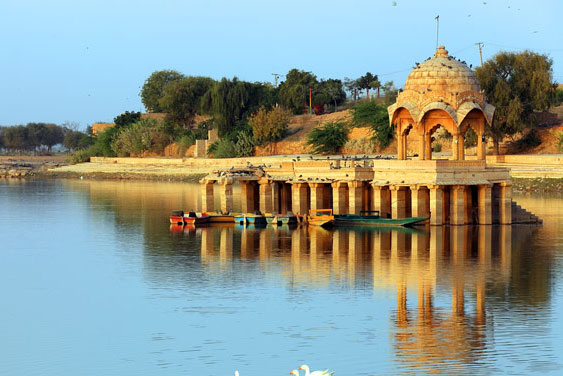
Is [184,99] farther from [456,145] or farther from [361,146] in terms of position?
[456,145]

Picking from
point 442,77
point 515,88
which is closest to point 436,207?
point 442,77

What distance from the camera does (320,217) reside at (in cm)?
6059

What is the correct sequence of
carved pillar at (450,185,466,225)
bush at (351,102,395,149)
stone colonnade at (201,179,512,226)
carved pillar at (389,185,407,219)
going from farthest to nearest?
1. bush at (351,102,395,149)
2. carved pillar at (389,185,407,219)
3. stone colonnade at (201,179,512,226)
4. carved pillar at (450,185,466,225)

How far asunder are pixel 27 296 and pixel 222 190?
22.8m

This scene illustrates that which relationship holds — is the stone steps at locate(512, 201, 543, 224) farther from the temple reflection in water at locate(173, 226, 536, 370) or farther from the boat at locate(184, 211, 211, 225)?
the boat at locate(184, 211, 211, 225)

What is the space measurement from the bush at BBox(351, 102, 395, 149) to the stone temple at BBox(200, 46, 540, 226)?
4142 centimetres

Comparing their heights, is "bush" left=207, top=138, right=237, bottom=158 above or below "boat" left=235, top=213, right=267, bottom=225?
above

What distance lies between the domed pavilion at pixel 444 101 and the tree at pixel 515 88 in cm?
3100

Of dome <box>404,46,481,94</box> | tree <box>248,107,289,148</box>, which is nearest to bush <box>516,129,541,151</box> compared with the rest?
tree <box>248,107,289,148</box>

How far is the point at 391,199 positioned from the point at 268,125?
59.8m

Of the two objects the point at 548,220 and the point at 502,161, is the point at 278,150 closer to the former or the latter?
the point at 502,161

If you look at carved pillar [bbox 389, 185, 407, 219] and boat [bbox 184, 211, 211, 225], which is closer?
carved pillar [bbox 389, 185, 407, 219]

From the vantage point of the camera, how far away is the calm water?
31.9 metres

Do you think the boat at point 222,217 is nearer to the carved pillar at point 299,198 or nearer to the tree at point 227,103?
the carved pillar at point 299,198
